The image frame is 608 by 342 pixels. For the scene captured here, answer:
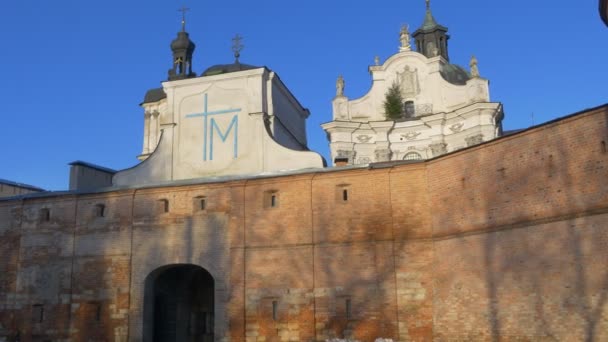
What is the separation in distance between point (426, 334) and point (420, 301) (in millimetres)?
855

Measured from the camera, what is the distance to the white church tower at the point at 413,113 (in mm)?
36344

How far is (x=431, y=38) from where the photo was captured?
4459 centimetres

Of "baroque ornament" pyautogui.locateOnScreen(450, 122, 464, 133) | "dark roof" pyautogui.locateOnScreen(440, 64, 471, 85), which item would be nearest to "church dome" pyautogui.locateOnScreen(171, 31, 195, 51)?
"dark roof" pyautogui.locateOnScreen(440, 64, 471, 85)

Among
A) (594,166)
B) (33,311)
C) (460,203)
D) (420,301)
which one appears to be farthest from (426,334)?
(33,311)

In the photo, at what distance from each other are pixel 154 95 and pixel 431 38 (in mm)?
18659

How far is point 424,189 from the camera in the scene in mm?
18109

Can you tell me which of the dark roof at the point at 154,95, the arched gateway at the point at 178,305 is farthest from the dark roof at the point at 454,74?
the arched gateway at the point at 178,305

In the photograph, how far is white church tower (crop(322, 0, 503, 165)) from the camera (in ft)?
119

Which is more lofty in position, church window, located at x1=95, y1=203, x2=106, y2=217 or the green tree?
the green tree

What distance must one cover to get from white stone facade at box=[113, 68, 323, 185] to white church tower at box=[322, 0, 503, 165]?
12.4 meters

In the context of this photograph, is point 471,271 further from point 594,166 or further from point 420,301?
point 594,166

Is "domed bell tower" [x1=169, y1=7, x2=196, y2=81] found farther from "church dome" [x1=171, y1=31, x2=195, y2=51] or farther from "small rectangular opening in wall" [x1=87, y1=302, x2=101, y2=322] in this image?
"small rectangular opening in wall" [x1=87, y1=302, x2=101, y2=322]

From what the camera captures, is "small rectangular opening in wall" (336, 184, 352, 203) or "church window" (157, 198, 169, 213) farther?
"church window" (157, 198, 169, 213)

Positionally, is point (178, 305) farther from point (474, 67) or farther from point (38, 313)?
point (474, 67)
